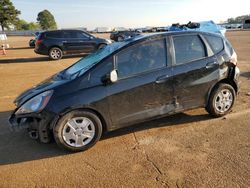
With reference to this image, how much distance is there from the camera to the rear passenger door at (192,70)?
4.42 meters

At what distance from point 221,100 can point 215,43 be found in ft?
3.48

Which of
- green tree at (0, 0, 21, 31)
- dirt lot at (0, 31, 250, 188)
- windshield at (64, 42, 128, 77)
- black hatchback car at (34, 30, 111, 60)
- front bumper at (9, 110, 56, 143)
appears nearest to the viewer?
dirt lot at (0, 31, 250, 188)

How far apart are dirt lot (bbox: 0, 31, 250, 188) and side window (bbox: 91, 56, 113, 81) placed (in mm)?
1093

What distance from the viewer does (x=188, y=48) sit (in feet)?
15.0

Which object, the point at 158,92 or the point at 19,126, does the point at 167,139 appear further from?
the point at 19,126

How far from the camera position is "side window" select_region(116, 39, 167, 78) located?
4082 mm

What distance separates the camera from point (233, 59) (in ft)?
16.2

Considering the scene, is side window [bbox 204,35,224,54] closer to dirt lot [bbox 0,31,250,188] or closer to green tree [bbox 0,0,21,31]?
dirt lot [bbox 0,31,250,188]

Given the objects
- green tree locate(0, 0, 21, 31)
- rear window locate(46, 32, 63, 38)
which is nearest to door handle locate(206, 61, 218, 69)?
rear window locate(46, 32, 63, 38)

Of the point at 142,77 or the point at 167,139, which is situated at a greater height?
the point at 142,77

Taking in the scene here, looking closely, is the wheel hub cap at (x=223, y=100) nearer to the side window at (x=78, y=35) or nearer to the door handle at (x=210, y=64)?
the door handle at (x=210, y=64)

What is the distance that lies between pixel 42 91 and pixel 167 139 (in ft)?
6.80

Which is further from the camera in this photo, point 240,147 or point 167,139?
point 167,139

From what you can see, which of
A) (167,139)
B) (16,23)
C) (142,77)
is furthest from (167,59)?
(16,23)
